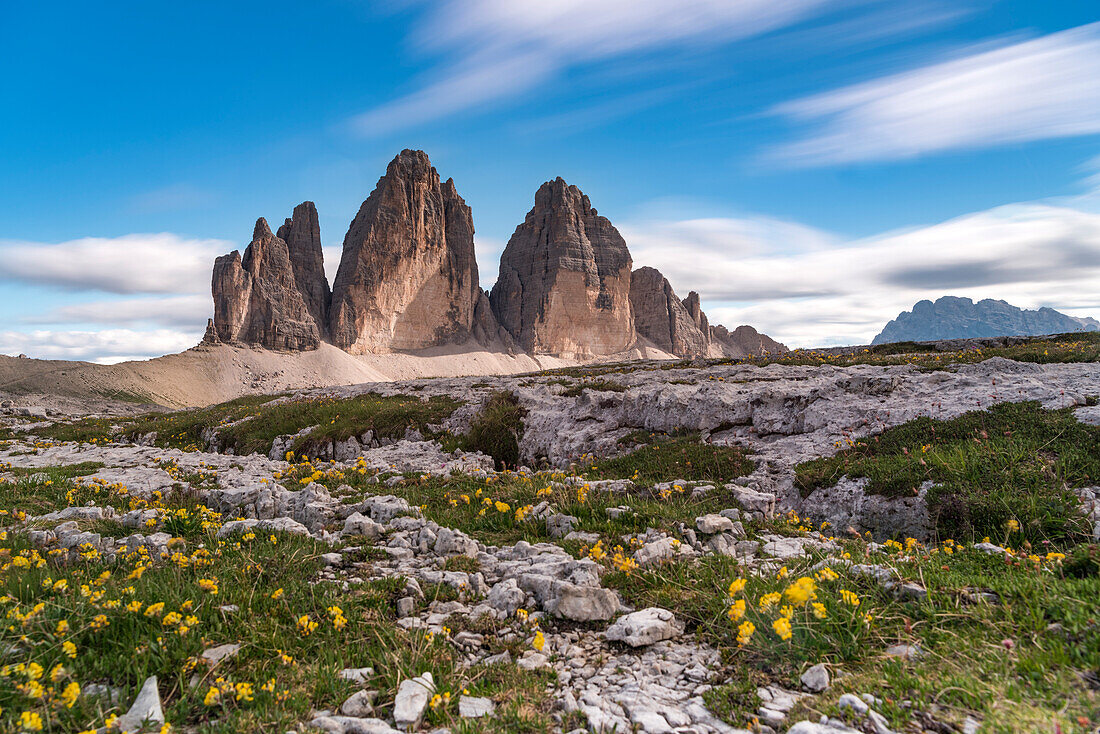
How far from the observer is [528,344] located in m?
189

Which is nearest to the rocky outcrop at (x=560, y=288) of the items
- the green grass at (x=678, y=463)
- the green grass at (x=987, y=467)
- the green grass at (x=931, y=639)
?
the green grass at (x=678, y=463)

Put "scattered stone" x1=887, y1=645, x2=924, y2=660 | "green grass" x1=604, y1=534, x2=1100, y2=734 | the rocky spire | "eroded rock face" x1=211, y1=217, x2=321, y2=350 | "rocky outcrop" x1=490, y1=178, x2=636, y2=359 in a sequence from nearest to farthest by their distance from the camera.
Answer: "green grass" x1=604, y1=534, x2=1100, y2=734, "scattered stone" x1=887, y1=645, x2=924, y2=660, "eroded rock face" x1=211, y1=217, x2=321, y2=350, the rocky spire, "rocky outcrop" x1=490, y1=178, x2=636, y2=359

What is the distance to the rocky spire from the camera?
155750 millimetres

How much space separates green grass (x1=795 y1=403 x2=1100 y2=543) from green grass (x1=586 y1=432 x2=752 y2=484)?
4.95 feet

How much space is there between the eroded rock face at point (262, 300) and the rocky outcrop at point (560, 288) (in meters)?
75.2

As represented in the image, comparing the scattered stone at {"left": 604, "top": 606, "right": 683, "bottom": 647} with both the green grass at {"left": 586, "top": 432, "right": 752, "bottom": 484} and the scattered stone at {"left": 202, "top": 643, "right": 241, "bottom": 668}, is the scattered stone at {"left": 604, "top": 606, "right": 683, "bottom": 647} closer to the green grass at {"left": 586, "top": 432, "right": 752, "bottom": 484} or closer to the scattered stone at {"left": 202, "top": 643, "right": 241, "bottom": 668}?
the scattered stone at {"left": 202, "top": 643, "right": 241, "bottom": 668}

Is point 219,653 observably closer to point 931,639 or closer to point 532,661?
point 532,661

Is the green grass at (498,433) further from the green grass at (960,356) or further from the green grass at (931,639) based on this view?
the green grass at (960,356)

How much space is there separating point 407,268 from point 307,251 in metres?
30.0

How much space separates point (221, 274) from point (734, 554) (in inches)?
5994

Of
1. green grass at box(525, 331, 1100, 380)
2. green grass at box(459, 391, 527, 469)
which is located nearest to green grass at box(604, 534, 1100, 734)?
green grass at box(459, 391, 527, 469)

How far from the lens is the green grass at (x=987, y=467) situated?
738 cm

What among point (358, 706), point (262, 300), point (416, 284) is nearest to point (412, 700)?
point (358, 706)

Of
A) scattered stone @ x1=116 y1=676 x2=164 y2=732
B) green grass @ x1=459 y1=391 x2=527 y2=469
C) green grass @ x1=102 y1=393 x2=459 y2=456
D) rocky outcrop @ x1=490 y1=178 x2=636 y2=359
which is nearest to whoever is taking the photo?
scattered stone @ x1=116 y1=676 x2=164 y2=732
